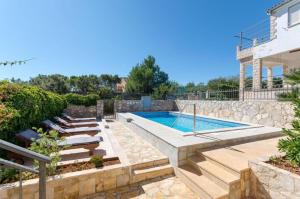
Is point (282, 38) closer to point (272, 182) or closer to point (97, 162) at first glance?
point (272, 182)

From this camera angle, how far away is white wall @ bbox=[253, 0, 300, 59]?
11.4 metres

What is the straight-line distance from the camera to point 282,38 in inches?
479

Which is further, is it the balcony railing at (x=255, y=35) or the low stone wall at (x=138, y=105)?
the low stone wall at (x=138, y=105)

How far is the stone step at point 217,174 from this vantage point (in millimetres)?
4037

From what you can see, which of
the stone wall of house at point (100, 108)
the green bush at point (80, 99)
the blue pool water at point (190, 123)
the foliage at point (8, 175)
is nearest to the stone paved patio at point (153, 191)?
the foliage at point (8, 175)

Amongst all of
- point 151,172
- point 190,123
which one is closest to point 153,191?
point 151,172

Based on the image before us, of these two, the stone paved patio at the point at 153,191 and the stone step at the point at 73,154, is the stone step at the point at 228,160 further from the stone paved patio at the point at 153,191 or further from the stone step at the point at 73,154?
the stone step at the point at 73,154

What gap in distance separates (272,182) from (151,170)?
297 cm

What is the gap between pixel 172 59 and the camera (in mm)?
32938

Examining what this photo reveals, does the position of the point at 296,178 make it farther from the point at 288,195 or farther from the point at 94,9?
the point at 94,9

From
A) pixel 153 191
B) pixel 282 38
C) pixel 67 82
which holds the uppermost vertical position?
pixel 282 38

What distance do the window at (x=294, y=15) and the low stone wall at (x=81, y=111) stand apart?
17.6 metres

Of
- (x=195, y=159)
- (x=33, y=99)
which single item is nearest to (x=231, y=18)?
(x=195, y=159)

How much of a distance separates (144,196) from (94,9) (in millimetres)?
13666
